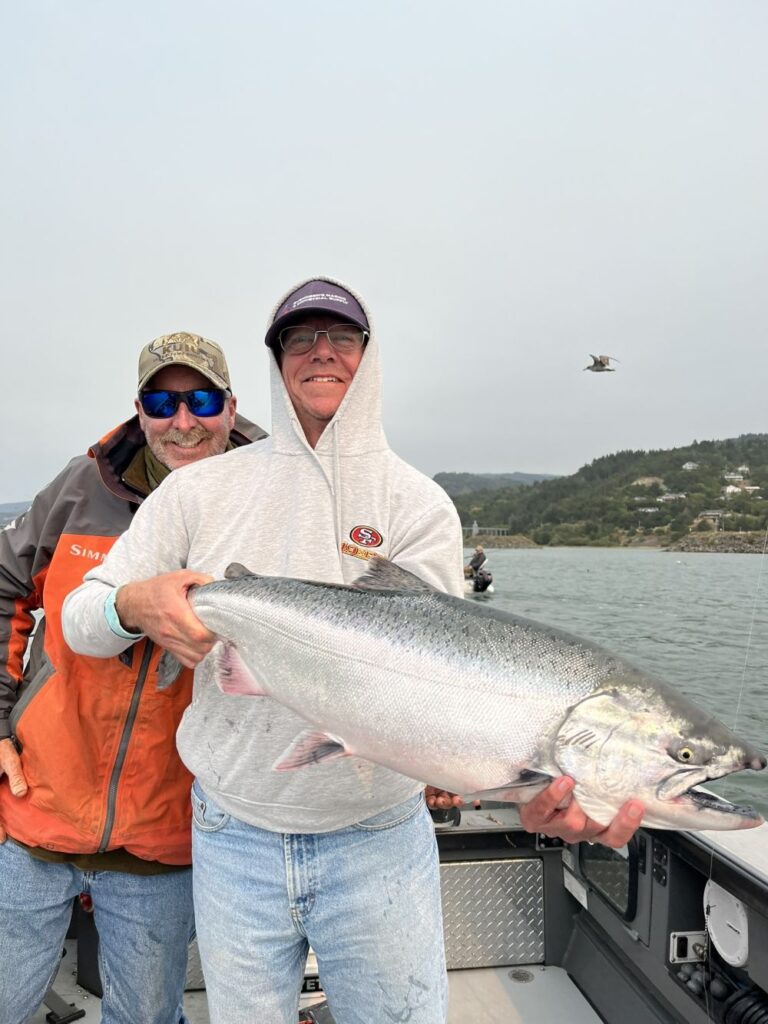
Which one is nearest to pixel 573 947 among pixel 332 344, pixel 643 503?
pixel 332 344

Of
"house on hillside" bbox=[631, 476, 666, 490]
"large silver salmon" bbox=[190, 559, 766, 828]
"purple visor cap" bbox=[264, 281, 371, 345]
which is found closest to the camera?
"large silver salmon" bbox=[190, 559, 766, 828]

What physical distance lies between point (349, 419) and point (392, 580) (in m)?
0.64

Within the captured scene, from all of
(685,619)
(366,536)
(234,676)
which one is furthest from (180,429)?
(685,619)

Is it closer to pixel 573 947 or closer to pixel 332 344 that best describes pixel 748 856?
pixel 573 947

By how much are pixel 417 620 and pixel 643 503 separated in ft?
84.4

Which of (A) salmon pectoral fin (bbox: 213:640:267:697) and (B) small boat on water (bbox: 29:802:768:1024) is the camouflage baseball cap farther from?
(B) small boat on water (bbox: 29:802:768:1024)

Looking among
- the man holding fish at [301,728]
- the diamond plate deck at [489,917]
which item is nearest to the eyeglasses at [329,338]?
the man holding fish at [301,728]

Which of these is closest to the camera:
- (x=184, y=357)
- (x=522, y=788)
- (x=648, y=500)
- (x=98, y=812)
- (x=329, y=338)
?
(x=522, y=788)

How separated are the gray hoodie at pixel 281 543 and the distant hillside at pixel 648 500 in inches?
73.7

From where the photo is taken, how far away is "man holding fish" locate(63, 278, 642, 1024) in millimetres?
2336

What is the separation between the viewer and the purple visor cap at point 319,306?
2559 millimetres

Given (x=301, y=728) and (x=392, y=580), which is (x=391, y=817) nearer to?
(x=301, y=728)

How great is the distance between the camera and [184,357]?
10.5 ft

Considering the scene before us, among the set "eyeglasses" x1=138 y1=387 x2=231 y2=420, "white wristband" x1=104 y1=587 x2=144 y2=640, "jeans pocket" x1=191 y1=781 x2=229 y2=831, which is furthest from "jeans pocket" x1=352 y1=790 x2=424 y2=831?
"eyeglasses" x1=138 y1=387 x2=231 y2=420
